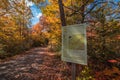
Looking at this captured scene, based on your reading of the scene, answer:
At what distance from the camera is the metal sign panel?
121 inches

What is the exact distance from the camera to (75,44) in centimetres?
325

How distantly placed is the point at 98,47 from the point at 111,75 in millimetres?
2608

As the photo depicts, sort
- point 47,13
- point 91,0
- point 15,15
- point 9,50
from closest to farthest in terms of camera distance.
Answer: point 91,0, point 47,13, point 15,15, point 9,50

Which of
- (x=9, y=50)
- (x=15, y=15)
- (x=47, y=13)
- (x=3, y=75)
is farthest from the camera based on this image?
(x=9, y=50)

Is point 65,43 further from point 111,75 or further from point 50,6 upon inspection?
point 50,6

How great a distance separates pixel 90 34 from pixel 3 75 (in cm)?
502

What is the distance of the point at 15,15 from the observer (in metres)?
9.71

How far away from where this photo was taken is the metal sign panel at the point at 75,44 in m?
3.08

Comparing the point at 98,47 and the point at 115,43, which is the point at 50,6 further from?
the point at 115,43

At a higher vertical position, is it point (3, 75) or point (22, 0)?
point (22, 0)

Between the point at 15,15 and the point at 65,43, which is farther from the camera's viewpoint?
the point at 15,15

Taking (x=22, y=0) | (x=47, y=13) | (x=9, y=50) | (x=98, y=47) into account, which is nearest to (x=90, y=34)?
(x=98, y=47)

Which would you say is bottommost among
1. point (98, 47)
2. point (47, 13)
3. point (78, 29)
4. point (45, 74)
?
point (45, 74)

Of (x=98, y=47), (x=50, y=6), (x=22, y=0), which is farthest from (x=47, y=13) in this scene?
(x=98, y=47)
